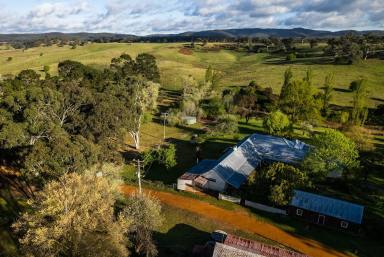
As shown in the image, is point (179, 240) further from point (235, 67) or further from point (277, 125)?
point (235, 67)

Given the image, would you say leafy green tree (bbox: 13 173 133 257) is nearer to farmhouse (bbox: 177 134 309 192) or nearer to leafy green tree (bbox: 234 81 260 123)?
farmhouse (bbox: 177 134 309 192)

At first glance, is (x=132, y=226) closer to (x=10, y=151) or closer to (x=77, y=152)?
(x=77, y=152)

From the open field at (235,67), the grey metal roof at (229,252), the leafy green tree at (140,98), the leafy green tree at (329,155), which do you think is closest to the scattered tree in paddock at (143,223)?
the grey metal roof at (229,252)

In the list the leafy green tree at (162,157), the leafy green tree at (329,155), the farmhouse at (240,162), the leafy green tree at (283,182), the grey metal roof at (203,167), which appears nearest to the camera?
the leafy green tree at (283,182)

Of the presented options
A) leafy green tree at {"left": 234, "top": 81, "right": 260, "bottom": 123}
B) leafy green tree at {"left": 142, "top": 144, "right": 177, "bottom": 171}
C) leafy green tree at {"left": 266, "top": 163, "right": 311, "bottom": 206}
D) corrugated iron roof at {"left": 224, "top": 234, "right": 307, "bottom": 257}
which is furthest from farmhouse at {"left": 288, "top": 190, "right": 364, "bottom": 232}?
leafy green tree at {"left": 234, "top": 81, "right": 260, "bottom": 123}

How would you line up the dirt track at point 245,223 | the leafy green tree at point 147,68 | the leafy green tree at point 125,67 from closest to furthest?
the dirt track at point 245,223
the leafy green tree at point 125,67
the leafy green tree at point 147,68

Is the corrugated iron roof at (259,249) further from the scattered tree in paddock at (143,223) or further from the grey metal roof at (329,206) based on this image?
the grey metal roof at (329,206)

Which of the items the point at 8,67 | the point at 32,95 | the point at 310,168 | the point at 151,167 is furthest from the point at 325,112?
the point at 8,67
